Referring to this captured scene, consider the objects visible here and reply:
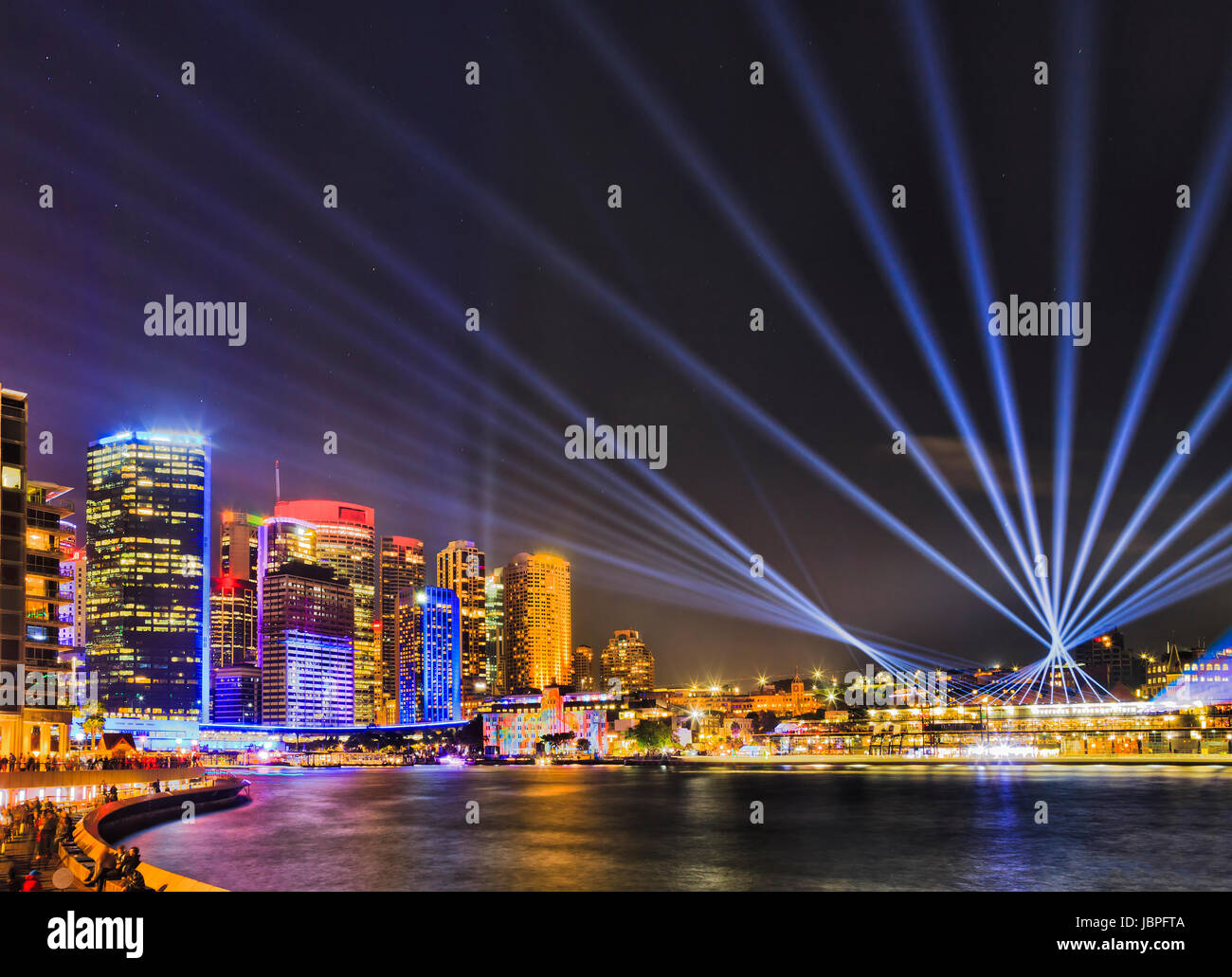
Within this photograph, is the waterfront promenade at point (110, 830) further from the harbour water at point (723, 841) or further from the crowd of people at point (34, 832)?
the harbour water at point (723, 841)

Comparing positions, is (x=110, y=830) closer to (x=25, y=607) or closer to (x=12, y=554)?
(x=25, y=607)

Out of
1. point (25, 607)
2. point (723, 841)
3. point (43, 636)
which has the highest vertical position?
point (25, 607)

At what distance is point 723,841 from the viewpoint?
226 ft

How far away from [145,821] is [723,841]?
38.3 meters

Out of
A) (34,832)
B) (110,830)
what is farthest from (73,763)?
(34,832)

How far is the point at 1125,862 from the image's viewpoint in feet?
188

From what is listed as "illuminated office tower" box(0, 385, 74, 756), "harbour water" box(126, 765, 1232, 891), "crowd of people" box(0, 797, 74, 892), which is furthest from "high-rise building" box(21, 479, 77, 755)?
"crowd of people" box(0, 797, 74, 892)

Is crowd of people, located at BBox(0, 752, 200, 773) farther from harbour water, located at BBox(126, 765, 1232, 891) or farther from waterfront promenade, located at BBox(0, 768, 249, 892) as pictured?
harbour water, located at BBox(126, 765, 1232, 891)

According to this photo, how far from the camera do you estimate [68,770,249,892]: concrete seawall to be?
35531mm

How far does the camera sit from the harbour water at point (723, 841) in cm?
5200
